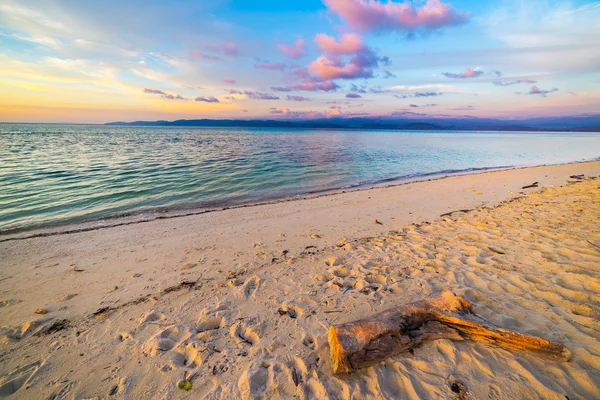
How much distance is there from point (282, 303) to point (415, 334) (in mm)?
2027

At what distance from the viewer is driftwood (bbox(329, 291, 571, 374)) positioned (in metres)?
2.84

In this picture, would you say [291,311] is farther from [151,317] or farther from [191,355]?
[151,317]

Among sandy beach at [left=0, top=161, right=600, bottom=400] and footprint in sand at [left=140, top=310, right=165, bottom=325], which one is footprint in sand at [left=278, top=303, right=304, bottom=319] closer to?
sandy beach at [left=0, top=161, right=600, bottom=400]

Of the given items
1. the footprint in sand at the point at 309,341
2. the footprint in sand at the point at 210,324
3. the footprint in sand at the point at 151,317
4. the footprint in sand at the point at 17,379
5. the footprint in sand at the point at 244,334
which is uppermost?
the footprint in sand at the point at 309,341

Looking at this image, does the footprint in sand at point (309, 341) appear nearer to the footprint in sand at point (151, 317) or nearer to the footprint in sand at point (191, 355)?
the footprint in sand at point (191, 355)

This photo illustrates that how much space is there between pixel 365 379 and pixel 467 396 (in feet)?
3.24

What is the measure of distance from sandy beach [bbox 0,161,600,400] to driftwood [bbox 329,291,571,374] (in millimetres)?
116

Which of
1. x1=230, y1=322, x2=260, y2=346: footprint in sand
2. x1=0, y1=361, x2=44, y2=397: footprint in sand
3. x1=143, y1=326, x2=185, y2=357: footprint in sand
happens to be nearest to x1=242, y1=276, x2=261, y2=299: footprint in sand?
x1=230, y1=322, x2=260, y2=346: footprint in sand

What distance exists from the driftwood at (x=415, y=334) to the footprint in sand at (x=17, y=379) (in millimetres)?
3563

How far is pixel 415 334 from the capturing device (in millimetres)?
3170

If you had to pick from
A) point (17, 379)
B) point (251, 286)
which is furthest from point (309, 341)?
point (17, 379)

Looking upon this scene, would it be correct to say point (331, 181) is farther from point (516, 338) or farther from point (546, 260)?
point (516, 338)

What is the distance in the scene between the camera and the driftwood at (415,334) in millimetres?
2838

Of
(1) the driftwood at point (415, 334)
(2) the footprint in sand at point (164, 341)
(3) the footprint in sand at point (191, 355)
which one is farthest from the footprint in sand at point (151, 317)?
(1) the driftwood at point (415, 334)
